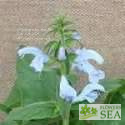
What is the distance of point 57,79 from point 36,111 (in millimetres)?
91

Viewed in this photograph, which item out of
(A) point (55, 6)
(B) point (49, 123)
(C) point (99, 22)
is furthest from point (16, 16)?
(B) point (49, 123)

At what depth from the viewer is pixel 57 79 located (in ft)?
2.44

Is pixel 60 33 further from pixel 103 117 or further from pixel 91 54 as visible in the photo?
pixel 103 117

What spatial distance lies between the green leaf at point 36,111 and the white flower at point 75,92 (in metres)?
0.04

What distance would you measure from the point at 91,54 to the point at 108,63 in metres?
0.33

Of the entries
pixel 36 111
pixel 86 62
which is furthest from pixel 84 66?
pixel 36 111

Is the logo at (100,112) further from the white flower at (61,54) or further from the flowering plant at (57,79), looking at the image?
the white flower at (61,54)

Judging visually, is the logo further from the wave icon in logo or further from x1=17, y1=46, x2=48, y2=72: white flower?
x1=17, y1=46, x2=48, y2=72: white flower

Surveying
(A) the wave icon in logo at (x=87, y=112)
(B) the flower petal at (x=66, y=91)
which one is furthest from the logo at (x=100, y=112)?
(B) the flower petal at (x=66, y=91)

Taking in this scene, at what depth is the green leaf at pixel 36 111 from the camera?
2.19 feet

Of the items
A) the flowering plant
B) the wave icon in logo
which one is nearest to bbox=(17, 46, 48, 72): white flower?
the flowering plant

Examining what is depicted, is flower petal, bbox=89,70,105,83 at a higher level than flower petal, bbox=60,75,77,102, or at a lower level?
higher

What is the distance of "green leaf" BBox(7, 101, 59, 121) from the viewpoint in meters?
0.67

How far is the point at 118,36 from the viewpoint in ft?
3.24
